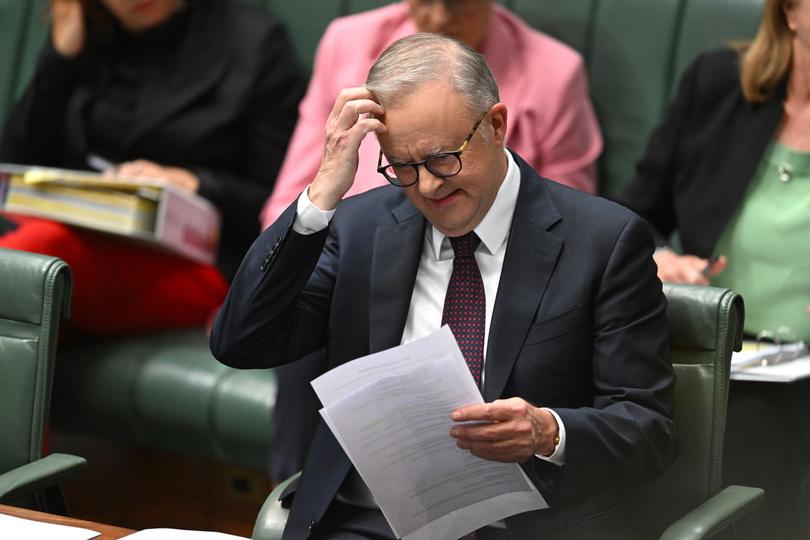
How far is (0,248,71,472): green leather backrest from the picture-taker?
6.40 ft

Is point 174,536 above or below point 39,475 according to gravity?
above

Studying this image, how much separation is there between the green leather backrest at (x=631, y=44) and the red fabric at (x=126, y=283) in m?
1.04

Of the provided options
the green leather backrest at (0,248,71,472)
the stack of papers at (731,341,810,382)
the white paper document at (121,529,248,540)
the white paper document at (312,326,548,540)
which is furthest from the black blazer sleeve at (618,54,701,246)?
the white paper document at (121,529,248,540)

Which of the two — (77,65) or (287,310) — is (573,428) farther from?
(77,65)

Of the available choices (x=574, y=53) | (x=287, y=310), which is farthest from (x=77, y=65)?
(x=287, y=310)

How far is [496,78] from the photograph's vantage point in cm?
288

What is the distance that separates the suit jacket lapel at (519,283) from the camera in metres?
1.77

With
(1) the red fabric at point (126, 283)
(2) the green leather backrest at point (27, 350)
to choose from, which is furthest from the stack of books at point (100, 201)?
(2) the green leather backrest at point (27, 350)

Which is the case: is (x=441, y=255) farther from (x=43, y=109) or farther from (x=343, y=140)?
(x=43, y=109)

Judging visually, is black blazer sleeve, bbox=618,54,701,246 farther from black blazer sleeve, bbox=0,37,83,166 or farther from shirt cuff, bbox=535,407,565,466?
black blazer sleeve, bbox=0,37,83,166

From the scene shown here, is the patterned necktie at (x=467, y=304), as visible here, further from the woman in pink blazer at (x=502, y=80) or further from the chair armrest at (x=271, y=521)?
the woman in pink blazer at (x=502, y=80)

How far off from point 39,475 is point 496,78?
4.76ft

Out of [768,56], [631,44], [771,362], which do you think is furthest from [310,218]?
[631,44]

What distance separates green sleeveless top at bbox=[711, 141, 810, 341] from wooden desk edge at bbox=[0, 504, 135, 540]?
1.32 metres
